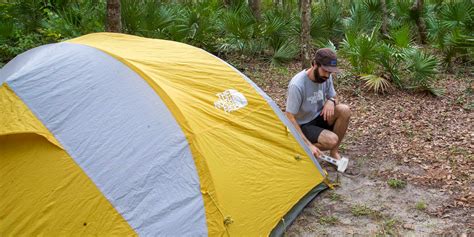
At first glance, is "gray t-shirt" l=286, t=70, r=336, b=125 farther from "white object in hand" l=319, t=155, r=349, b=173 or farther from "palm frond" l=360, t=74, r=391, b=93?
"palm frond" l=360, t=74, r=391, b=93

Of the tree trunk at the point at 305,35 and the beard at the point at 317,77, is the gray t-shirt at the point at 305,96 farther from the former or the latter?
the tree trunk at the point at 305,35

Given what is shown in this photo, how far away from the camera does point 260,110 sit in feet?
13.5

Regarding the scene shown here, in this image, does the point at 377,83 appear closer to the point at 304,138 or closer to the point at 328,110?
the point at 328,110

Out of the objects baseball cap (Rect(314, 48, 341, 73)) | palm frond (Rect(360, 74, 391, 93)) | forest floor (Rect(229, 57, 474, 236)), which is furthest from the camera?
palm frond (Rect(360, 74, 391, 93))

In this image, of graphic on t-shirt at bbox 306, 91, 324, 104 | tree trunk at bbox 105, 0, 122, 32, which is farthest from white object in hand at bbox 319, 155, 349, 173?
tree trunk at bbox 105, 0, 122, 32

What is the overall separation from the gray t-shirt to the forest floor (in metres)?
0.62

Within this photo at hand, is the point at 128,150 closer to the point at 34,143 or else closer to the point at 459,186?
the point at 34,143

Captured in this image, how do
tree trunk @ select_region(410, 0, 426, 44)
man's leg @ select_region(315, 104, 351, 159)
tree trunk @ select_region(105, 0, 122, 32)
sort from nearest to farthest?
man's leg @ select_region(315, 104, 351, 159)
tree trunk @ select_region(105, 0, 122, 32)
tree trunk @ select_region(410, 0, 426, 44)

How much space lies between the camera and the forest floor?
390 centimetres

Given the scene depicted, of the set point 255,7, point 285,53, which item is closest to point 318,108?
point 285,53

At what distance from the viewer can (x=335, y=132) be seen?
16.1 ft

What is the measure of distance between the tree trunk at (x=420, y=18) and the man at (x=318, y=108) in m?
7.58

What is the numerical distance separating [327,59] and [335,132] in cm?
92

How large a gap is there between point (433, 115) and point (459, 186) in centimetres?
251
